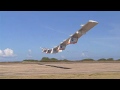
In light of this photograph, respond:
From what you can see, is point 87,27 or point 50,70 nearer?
point 50,70

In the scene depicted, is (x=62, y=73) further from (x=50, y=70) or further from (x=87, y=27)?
(x=87, y=27)

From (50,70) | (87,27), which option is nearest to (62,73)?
(50,70)

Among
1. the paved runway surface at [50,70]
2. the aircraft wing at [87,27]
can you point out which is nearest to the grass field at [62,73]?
the paved runway surface at [50,70]

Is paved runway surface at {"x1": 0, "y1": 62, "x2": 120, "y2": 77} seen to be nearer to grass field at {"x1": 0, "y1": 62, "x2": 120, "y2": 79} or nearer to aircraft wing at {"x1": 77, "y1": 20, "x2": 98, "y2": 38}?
grass field at {"x1": 0, "y1": 62, "x2": 120, "y2": 79}

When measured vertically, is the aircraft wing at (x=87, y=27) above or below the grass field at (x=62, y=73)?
above

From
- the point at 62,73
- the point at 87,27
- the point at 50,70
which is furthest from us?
the point at 87,27

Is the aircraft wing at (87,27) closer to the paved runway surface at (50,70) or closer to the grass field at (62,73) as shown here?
the paved runway surface at (50,70)
